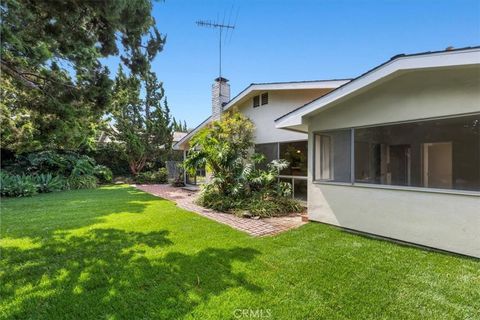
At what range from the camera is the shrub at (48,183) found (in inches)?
547

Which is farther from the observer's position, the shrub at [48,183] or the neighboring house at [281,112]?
the shrub at [48,183]

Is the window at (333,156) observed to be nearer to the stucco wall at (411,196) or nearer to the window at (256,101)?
the stucco wall at (411,196)

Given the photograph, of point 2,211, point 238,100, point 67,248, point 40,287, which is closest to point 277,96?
point 238,100

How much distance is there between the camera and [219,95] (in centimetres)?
1283

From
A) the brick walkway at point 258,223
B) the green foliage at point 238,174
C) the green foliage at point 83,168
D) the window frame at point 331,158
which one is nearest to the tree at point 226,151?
the green foliage at point 238,174

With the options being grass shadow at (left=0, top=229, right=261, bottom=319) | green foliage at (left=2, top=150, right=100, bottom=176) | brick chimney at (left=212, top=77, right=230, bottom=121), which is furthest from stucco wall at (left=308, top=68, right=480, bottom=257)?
green foliage at (left=2, top=150, right=100, bottom=176)

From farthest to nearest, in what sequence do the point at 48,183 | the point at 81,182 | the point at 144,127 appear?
the point at 144,127 → the point at 81,182 → the point at 48,183

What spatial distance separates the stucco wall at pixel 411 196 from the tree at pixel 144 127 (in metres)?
17.6

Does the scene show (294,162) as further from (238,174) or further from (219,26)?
(219,26)

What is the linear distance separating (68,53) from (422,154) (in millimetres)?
8355

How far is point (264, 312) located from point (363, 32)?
10709mm

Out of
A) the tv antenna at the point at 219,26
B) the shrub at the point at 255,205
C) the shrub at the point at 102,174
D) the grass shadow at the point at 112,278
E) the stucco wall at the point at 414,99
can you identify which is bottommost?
the grass shadow at the point at 112,278

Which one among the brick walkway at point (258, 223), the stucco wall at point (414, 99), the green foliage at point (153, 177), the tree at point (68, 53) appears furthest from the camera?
the green foliage at point (153, 177)

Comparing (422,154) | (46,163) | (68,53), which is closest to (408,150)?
(422,154)
